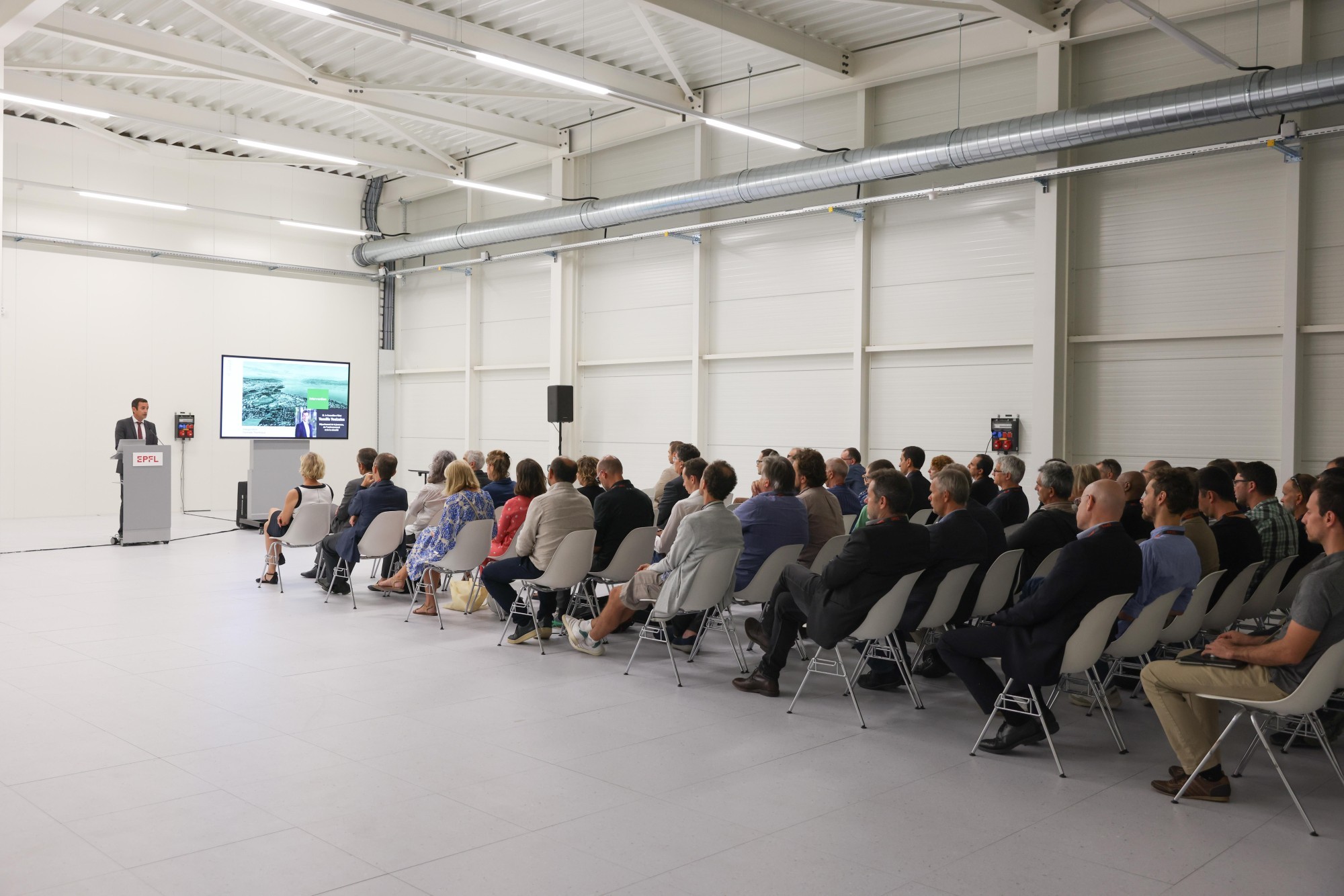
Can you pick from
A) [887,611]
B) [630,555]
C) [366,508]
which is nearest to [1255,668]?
[887,611]

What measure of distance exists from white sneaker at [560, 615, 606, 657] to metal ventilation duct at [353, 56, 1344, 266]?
624 cm

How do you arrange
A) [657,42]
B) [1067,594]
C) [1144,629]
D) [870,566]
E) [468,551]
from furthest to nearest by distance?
[657,42]
[468,551]
[870,566]
[1144,629]
[1067,594]

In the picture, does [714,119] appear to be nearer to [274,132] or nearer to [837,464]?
[837,464]

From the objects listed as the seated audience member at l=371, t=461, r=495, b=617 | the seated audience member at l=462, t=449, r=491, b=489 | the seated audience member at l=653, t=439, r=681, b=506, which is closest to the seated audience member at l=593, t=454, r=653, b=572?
the seated audience member at l=371, t=461, r=495, b=617

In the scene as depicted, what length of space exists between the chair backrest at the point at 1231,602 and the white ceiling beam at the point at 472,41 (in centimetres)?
663

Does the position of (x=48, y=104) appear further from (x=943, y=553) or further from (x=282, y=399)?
(x=943, y=553)

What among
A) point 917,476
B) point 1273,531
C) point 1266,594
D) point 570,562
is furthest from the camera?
point 917,476

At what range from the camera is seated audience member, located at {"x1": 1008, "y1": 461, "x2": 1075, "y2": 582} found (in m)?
5.16

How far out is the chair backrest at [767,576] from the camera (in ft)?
18.1

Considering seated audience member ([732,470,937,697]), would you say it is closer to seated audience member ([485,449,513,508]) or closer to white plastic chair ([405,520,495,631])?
white plastic chair ([405,520,495,631])

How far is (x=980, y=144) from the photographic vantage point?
31.3ft

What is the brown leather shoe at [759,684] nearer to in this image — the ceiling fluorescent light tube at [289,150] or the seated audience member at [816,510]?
the seated audience member at [816,510]

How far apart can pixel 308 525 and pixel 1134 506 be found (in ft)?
19.4

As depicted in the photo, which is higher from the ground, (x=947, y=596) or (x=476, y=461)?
(x=476, y=461)
